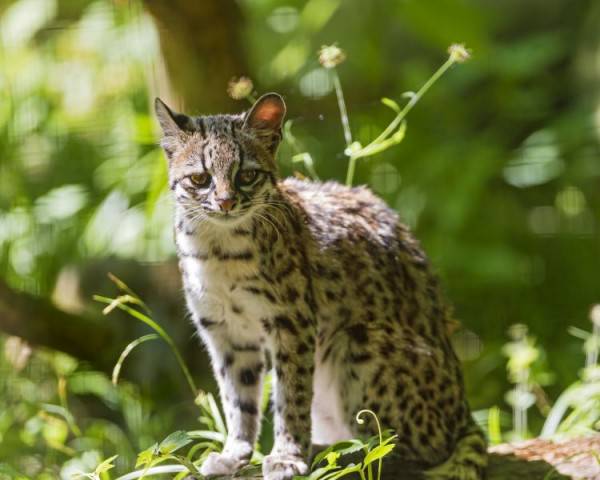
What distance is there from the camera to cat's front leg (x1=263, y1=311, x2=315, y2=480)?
3758 millimetres

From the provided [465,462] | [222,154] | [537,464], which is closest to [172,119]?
[222,154]

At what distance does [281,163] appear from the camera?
5289mm

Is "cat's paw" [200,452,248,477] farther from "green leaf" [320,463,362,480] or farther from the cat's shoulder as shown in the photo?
the cat's shoulder

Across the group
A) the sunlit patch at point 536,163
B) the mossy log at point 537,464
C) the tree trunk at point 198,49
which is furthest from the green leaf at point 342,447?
the sunlit patch at point 536,163

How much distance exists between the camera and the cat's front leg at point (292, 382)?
376 centimetres

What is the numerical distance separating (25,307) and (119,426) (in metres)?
0.98

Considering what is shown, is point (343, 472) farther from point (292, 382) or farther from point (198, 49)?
point (198, 49)

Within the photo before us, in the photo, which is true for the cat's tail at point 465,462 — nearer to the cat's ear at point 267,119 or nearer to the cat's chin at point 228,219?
the cat's chin at point 228,219

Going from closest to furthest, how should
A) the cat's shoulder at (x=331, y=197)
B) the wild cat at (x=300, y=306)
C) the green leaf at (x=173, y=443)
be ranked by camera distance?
the green leaf at (x=173, y=443) → the wild cat at (x=300, y=306) → the cat's shoulder at (x=331, y=197)

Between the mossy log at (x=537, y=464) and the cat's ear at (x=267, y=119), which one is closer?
the cat's ear at (x=267, y=119)

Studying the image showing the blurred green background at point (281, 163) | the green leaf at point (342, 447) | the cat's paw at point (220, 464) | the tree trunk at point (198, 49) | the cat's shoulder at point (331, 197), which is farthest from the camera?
the blurred green background at point (281, 163)

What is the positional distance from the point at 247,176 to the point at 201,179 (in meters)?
0.15

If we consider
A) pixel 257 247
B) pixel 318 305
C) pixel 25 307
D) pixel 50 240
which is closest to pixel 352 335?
pixel 318 305

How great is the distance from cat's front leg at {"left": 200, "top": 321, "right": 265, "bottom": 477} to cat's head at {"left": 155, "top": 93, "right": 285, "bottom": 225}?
0.52m
